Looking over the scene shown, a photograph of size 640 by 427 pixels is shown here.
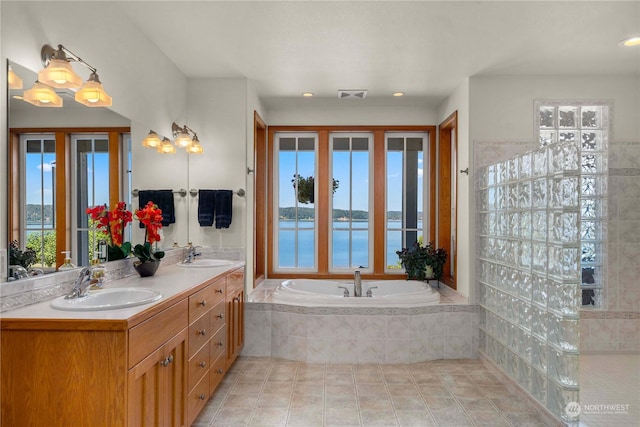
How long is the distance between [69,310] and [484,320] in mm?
3038

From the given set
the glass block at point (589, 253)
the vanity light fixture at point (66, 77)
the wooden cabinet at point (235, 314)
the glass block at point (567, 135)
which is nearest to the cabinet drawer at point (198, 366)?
the wooden cabinet at point (235, 314)

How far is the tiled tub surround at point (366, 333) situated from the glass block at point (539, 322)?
3.14 ft

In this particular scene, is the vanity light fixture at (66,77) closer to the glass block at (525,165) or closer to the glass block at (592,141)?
the glass block at (525,165)

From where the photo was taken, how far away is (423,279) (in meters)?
4.26

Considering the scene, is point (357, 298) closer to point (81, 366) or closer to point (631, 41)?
point (81, 366)

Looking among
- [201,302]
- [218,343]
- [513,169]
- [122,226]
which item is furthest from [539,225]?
[122,226]

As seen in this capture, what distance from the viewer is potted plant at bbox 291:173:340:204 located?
4668 mm

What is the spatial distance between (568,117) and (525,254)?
1716mm

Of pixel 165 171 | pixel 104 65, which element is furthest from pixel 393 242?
pixel 104 65

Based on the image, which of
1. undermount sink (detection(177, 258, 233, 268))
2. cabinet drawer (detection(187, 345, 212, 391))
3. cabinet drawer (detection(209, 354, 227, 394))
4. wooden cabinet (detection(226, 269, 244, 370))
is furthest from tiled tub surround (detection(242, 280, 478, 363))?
cabinet drawer (detection(187, 345, 212, 391))

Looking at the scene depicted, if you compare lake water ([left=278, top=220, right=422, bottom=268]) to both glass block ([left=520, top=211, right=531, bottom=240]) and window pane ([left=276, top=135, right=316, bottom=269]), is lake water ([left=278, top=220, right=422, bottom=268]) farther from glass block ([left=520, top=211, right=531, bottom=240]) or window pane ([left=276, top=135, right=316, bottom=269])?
glass block ([left=520, top=211, right=531, bottom=240])

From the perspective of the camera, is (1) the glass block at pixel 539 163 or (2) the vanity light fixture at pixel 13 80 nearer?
(2) the vanity light fixture at pixel 13 80

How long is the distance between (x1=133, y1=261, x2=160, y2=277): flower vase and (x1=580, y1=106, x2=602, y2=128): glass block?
3.73 meters

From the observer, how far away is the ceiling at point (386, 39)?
2440 mm
